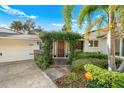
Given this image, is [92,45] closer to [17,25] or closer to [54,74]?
[54,74]

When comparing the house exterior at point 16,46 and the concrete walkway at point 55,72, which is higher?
the house exterior at point 16,46

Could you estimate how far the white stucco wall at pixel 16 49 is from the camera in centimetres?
1714

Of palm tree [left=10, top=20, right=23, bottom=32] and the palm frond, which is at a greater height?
palm tree [left=10, top=20, right=23, bottom=32]

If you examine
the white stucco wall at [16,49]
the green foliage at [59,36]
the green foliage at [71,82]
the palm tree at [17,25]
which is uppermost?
the palm tree at [17,25]

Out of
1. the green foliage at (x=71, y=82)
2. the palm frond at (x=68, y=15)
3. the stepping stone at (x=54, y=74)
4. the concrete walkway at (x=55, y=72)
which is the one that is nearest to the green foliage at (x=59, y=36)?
the concrete walkway at (x=55, y=72)

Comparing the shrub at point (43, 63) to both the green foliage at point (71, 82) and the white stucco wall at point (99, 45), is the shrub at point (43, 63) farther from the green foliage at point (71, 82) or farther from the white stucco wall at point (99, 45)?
the white stucco wall at point (99, 45)

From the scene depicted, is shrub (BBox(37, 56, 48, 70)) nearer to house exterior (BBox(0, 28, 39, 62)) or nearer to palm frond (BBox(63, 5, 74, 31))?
house exterior (BBox(0, 28, 39, 62))

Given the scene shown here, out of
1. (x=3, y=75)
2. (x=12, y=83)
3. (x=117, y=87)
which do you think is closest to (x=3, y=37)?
(x=3, y=75)

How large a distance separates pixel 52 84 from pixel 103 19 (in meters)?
4.58

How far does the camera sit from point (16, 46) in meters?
18.2

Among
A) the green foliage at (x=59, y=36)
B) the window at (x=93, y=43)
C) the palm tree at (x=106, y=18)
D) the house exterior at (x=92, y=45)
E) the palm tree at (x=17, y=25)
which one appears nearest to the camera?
the palm tree at (x=106, y=18)

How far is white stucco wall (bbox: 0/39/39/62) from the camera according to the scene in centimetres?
1714

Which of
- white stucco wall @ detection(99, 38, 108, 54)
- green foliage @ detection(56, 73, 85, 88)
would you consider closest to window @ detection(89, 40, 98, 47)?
white stucco wall @ detection(99, 38, 108, 54)

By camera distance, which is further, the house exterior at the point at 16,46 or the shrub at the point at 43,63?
the house exterior at the point at 16,46
